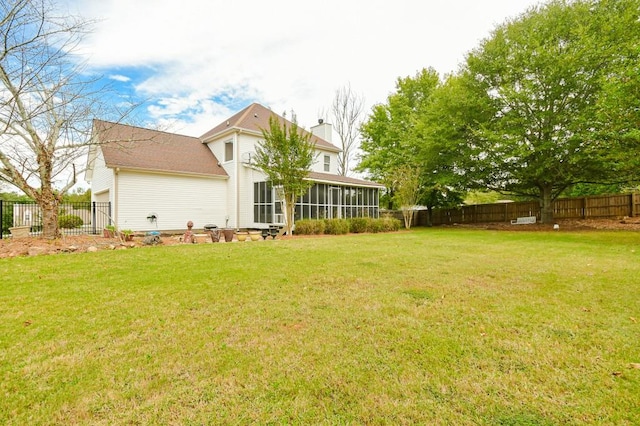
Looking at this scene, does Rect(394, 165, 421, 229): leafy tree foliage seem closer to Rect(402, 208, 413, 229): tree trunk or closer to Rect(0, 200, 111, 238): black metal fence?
Answer: Rect(402, 208, 413, 229): tree trunk

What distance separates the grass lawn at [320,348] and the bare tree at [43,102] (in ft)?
19.5

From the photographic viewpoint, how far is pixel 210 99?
18734 mm

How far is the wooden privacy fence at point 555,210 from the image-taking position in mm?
17078

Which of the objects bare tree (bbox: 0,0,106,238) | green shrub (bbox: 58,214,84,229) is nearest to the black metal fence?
green shrub (bbox: 58,214,84,229)

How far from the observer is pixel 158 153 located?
16375 mm

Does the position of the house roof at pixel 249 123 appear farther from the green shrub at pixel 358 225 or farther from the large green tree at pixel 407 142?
the large green tree at pixel 407 142

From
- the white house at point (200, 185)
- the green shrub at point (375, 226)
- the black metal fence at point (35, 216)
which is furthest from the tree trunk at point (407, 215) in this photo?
the black metal fence at point (35, 216)

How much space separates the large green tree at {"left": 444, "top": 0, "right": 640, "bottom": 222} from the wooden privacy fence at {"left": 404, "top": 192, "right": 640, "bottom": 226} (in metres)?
1.57

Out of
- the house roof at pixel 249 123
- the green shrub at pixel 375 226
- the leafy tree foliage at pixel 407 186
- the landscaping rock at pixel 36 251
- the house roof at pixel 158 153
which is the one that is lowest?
the landscaping rock at pixel 36 251

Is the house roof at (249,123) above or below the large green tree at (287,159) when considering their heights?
above

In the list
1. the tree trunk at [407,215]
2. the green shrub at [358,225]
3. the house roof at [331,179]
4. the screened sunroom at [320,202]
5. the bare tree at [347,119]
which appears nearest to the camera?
the screened sunroom at [320,202]

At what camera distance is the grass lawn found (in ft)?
6.41

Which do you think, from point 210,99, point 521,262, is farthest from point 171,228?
point 521,262

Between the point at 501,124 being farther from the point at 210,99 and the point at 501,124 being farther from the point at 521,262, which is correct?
the point at 210,99
